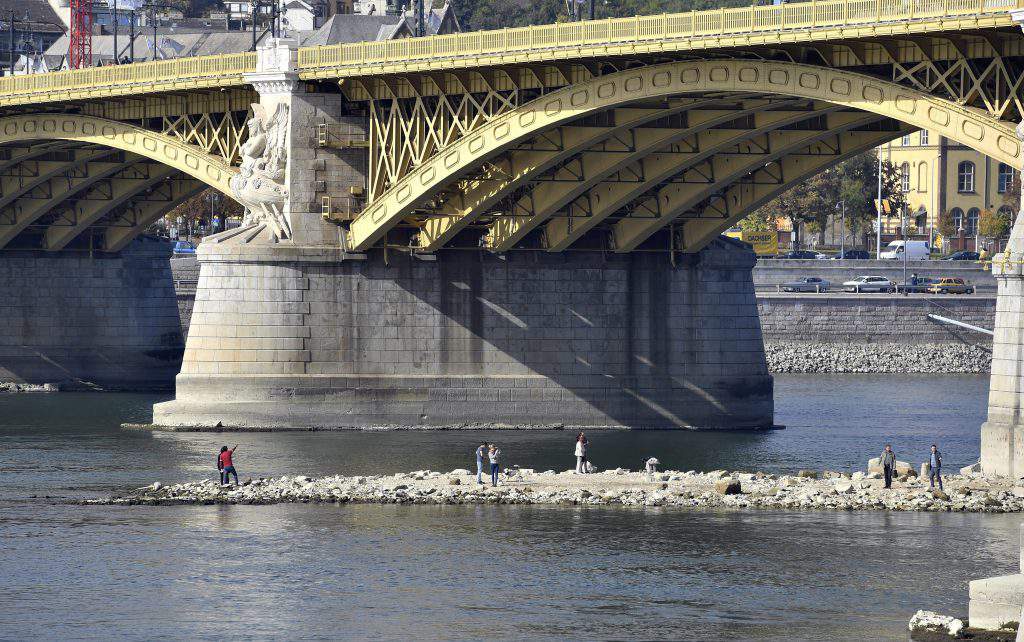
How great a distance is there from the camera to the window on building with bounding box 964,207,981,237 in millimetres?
142125

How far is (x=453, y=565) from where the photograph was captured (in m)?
42.6

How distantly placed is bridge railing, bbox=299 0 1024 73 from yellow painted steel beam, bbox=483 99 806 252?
14.4ft

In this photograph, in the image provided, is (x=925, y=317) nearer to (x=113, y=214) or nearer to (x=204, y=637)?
(x=113, y=214)

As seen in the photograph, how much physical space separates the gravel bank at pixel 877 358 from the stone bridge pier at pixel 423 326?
103 feet

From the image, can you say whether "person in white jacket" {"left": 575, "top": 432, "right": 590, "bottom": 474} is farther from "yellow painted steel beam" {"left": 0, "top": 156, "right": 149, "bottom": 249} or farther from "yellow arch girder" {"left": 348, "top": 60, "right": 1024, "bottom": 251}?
"yellow painted steel beam" {"left": 0, "top": 156, "right": 149, "bottom": 249}

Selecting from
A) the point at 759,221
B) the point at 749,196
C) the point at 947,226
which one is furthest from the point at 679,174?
the point at 947,226

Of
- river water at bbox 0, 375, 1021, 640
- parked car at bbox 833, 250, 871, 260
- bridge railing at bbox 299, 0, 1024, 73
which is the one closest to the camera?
river water at bbox 0, 375, 1021, 640

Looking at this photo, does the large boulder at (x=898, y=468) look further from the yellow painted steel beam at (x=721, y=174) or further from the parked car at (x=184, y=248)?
the parked car at (x=184, y=248)

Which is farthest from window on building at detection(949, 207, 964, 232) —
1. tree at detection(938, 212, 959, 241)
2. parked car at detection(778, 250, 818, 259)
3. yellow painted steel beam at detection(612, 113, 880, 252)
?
yellow painted steel beam at detection(612, 113, 880, 252)

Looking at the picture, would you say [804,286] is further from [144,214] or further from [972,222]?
[144,214]

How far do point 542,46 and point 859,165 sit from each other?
79780 millimetres

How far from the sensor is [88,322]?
95.6 meters

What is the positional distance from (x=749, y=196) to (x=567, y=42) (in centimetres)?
1314

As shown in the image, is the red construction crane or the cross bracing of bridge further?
the red construction crane
